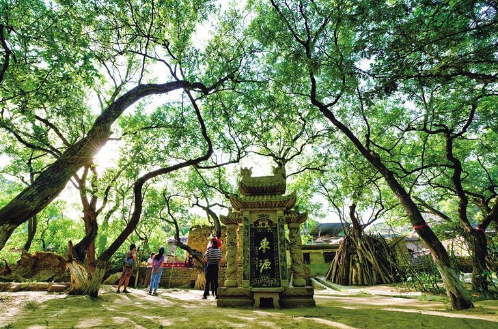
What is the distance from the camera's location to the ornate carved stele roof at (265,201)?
6.89m

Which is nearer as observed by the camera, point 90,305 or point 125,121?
point 90,305

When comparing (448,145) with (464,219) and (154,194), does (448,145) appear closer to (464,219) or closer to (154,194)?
(464,219)

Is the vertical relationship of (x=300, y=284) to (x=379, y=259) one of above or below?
below

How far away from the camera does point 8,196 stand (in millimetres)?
16516

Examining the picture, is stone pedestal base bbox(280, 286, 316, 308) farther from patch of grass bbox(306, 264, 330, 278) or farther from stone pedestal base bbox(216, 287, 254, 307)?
patch of grass bbox(306, 264, 330, 278)

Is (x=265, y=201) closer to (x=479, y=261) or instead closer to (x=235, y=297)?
(x=235, y=297)

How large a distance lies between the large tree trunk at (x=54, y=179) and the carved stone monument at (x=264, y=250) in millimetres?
3730

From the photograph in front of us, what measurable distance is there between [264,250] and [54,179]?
4956mm

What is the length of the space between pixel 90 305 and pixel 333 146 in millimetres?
11629

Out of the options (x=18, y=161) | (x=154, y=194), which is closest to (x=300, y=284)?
(x=154, y=194)

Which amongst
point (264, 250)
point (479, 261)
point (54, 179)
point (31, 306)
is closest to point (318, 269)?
point (479, 261)

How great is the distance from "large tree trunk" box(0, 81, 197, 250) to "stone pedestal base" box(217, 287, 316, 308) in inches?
176

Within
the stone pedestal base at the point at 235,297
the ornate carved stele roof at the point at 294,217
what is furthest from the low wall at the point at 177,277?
the ornate carved stele roof at the point at 294,217

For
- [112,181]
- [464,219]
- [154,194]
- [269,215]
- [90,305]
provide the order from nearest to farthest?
[90,305]
[269,215]
[464,219]
[112,181]
[154,194]
